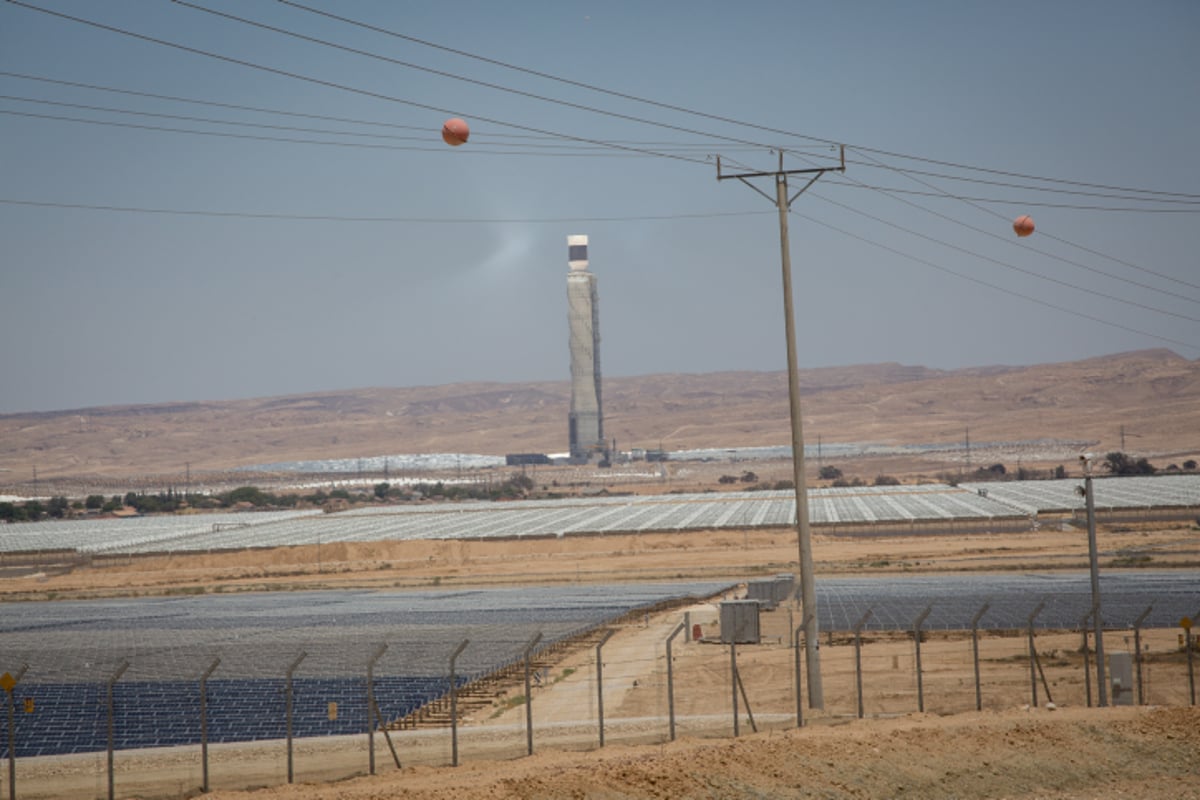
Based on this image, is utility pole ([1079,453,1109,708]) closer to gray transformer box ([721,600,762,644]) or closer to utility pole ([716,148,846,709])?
utility pole ([716,148,846,709])

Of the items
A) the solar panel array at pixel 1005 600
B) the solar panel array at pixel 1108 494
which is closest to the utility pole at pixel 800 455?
the solar panel array at pixel 1005 600

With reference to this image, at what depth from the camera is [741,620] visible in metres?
32.7

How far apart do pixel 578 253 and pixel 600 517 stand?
354ft

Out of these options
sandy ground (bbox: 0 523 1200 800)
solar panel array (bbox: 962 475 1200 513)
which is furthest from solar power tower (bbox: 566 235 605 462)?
sandy ground (bbox: 0 523 1200 800)

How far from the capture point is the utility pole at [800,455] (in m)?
21.5

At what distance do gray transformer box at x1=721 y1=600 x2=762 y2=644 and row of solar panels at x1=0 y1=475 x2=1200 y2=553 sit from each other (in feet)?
143

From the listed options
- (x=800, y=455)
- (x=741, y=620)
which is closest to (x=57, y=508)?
(x=741, y=620)

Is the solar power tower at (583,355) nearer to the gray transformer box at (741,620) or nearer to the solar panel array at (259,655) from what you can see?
the solar panel array at (259,655)

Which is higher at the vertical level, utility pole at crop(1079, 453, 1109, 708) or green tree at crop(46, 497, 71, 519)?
utility pole at crop(1079, 453, 1109, 708)

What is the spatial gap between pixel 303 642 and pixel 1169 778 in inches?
838

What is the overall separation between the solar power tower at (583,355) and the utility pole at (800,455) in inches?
6538

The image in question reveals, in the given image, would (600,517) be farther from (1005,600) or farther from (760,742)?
(760,742)

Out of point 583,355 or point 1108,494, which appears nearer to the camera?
point 1108,494

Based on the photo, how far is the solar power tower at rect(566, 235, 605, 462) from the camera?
625 feet
